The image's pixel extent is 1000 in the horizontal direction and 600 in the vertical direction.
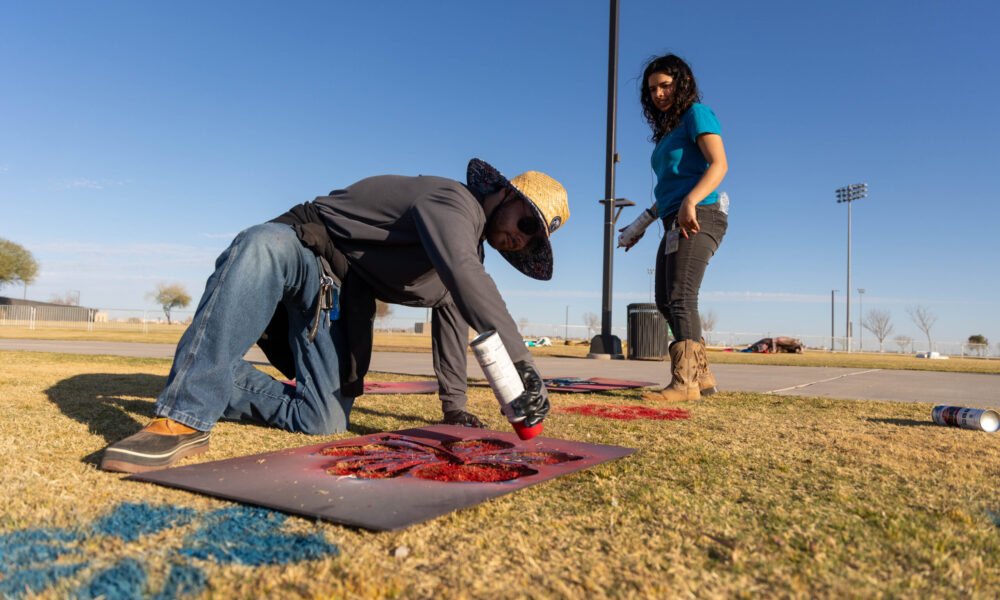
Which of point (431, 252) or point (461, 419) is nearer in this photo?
point (431, 252)

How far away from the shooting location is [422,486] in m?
1.61

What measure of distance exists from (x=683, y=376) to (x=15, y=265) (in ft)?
231

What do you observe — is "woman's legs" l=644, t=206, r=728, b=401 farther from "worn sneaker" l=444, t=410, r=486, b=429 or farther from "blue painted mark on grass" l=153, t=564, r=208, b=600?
"blue painted mark on grass" l=153, t=564, r=208, b=600

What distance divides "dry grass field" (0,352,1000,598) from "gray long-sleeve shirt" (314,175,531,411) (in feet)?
1.98

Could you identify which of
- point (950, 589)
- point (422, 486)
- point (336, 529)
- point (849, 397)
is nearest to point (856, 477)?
point (950, 589)

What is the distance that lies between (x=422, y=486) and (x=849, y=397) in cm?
383

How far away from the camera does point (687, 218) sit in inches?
145

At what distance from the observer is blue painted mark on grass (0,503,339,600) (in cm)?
99

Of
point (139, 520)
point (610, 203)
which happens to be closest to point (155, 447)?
point (139, 520)

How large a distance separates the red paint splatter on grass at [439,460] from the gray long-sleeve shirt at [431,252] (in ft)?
1.09

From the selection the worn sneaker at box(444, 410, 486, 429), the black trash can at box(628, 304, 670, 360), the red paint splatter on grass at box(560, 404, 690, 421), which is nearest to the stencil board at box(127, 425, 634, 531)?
the worn sneaker at box(444, 410, 486, 429)

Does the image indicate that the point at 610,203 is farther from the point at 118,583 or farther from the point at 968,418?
the point at 118,583

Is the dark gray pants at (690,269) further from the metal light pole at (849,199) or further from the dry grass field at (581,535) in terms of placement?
the metal light pole at (849,199)

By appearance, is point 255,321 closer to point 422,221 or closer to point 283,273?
point 283,273
